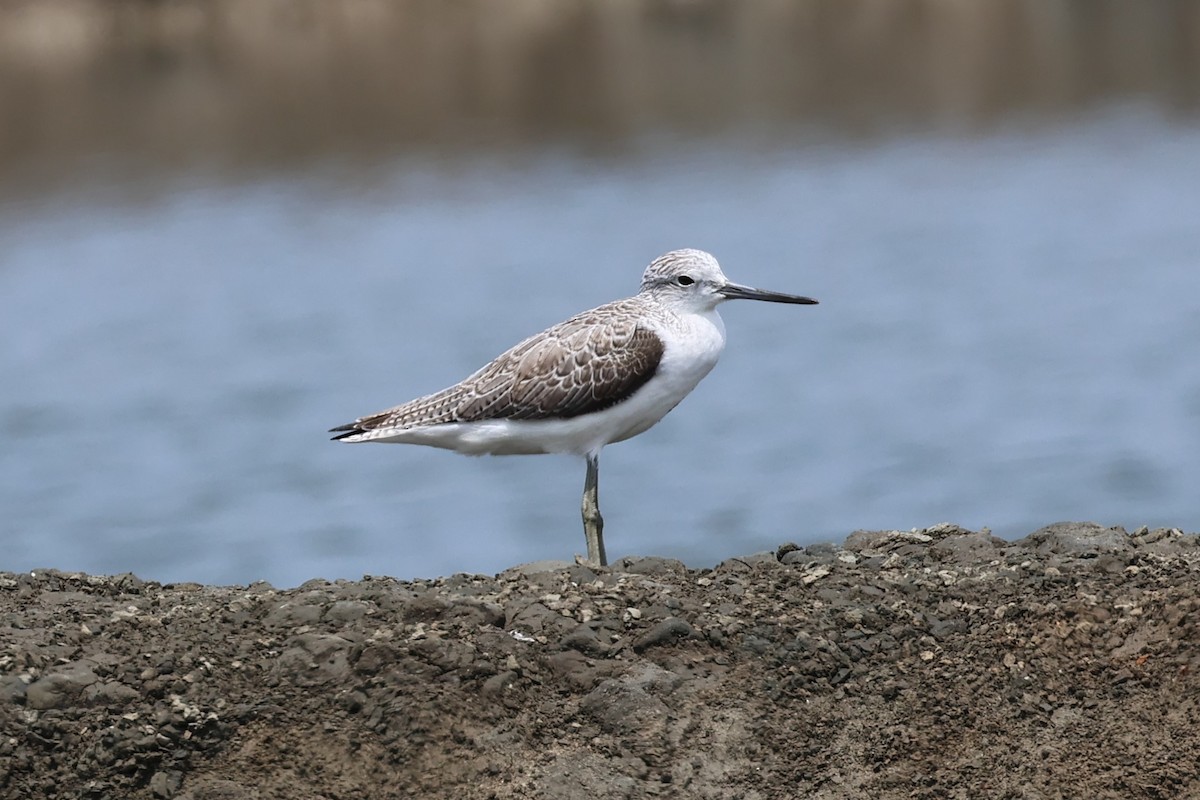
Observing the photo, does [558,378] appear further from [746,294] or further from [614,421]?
[746,294]

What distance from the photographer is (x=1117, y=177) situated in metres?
36.8

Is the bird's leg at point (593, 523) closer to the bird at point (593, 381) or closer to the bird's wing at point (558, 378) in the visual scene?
the bird at point (593, 381)

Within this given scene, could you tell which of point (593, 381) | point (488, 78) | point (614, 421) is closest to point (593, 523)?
point (614, 421)

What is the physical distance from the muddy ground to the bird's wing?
95.8 inches

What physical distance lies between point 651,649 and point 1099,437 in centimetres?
1842

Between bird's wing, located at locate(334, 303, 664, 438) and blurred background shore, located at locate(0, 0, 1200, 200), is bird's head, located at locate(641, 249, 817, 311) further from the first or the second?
blurred background shore, located at locate(0, 0, 1200, 200)

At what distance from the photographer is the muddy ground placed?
22.3 ft

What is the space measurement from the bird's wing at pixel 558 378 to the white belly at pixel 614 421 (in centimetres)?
4

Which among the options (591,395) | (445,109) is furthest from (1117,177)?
(591,395)

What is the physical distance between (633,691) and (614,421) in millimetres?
3440

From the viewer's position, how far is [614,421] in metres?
10.4

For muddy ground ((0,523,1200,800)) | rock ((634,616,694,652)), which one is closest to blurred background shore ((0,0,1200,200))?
muddy ground ((0,523,1200,800))

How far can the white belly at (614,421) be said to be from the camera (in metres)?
10.3

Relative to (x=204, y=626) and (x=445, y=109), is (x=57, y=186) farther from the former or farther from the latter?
(x=204, y=626)
